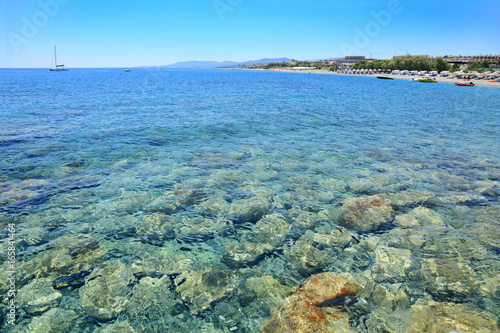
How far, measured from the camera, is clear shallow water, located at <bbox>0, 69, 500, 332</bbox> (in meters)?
6.37

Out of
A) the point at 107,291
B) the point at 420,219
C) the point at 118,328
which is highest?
the point at 420,219

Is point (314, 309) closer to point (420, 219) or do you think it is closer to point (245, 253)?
point (245, 253)

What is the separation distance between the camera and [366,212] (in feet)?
34.4

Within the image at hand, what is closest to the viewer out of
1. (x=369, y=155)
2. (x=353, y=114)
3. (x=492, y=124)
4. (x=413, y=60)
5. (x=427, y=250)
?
(x=427, y=250)

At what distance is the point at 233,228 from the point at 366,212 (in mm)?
5186

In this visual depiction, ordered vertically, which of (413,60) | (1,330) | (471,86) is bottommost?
(1,330)

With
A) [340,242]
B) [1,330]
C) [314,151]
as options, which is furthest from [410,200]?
[1,330]

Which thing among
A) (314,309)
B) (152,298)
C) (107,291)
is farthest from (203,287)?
(314,309)

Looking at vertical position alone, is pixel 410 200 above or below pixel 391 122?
below

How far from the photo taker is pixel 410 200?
37.7 ft

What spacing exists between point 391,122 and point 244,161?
21.2 metres

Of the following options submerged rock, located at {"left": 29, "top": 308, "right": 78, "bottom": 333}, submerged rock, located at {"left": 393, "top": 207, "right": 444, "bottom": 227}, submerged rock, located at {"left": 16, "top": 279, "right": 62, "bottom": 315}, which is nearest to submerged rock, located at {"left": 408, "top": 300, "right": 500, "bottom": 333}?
submerged rock, located at {"left": 393, "top": 207, "right": 444, "bottom": 227}

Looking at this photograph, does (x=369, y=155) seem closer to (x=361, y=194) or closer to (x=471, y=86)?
(x=361, y=194)

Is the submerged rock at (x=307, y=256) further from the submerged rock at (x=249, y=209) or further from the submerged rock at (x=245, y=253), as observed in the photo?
the submerged rock at (x=249, y=209)
